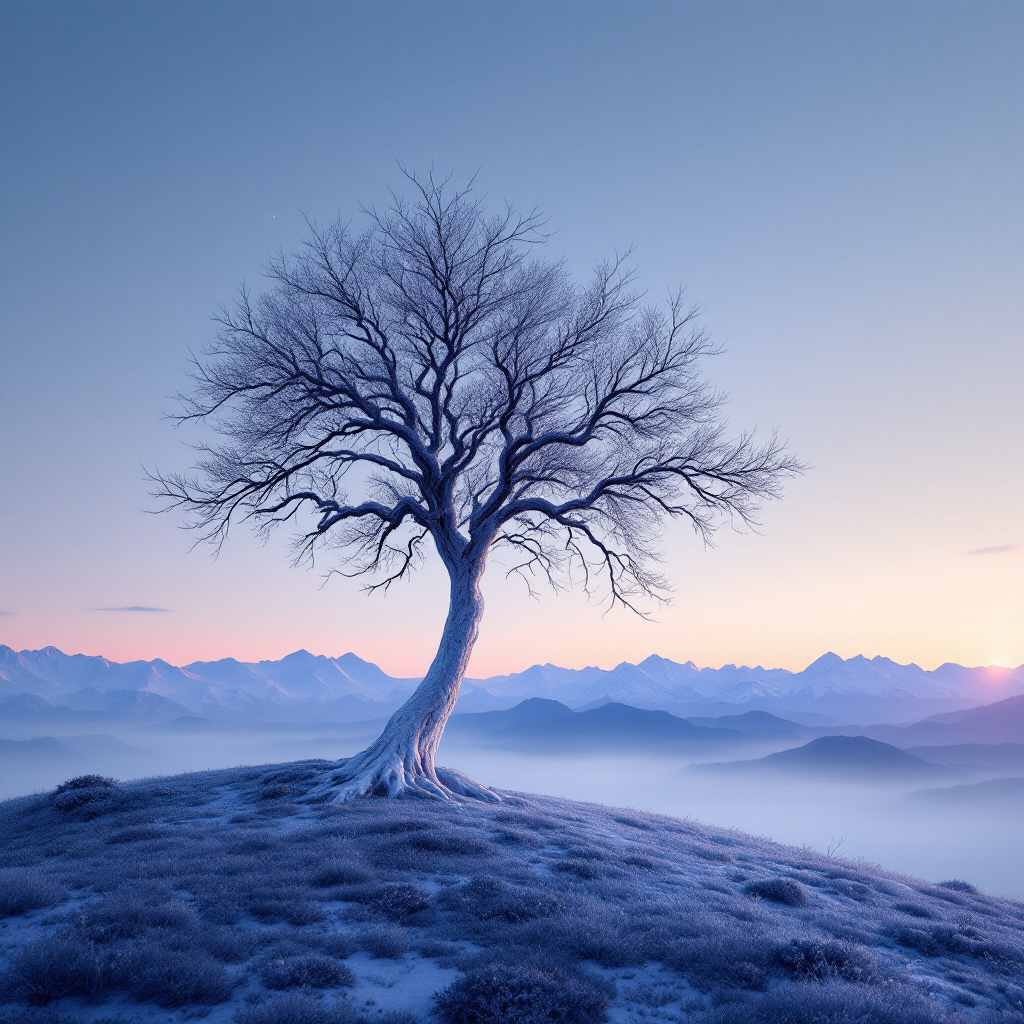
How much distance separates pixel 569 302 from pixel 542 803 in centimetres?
1666

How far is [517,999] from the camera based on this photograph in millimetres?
6000

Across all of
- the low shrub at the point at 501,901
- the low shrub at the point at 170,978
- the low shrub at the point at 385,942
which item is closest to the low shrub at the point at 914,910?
the low shrub at the point at 501,901

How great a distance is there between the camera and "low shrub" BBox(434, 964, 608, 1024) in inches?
231

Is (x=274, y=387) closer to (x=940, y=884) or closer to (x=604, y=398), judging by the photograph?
(x=604, y=398)

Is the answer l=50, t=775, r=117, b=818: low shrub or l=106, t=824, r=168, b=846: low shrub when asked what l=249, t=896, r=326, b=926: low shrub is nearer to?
l=106, t=824, r=168, b=846: low shrub

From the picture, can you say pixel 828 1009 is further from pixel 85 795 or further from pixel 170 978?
pixel 85 795

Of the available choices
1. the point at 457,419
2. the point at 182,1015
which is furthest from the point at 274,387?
the point at 182,1015

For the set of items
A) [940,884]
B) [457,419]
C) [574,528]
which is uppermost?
[457,419]

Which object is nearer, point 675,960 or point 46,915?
point 675,960

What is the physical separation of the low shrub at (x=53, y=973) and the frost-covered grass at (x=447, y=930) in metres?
0.02

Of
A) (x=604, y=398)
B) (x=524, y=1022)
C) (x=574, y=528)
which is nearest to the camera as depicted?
(x=524, y=1022)

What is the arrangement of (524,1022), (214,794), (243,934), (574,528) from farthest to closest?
(574,528), (214,794), (243,934), (524,1022)

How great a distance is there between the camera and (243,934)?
7418mm

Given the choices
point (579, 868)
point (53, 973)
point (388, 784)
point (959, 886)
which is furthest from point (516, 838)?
point (959, 886)
